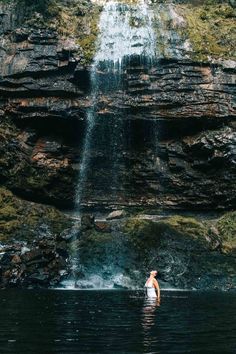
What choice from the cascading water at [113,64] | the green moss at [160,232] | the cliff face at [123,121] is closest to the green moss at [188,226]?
the green moss at [160,232]

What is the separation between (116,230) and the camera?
31.3 meters

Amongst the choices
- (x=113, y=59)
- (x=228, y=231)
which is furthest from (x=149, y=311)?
(x=113, y=59)

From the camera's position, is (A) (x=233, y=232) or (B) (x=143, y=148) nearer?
(A) (x=233, y=232)

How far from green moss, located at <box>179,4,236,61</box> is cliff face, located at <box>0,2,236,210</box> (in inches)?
33.8

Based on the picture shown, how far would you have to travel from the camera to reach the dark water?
417 inches

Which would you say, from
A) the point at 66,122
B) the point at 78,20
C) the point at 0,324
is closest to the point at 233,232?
the point at 66,122

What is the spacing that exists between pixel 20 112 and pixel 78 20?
335 inches

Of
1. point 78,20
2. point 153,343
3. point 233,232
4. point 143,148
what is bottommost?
point 153,343

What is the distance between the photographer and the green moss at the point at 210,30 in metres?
34.5

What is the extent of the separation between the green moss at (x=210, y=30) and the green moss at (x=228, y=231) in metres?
11.1

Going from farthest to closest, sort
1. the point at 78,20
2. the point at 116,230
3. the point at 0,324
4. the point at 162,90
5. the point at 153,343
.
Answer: the point at 78,20 → the point at 162,90 → the point at 116,230 → the point at 0,324 → the point at 153,343

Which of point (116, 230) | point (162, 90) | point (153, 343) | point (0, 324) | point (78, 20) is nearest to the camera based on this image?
point (153, 343)

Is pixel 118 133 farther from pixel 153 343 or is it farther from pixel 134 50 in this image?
pixel 153 343

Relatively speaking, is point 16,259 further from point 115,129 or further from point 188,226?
point 115,129
